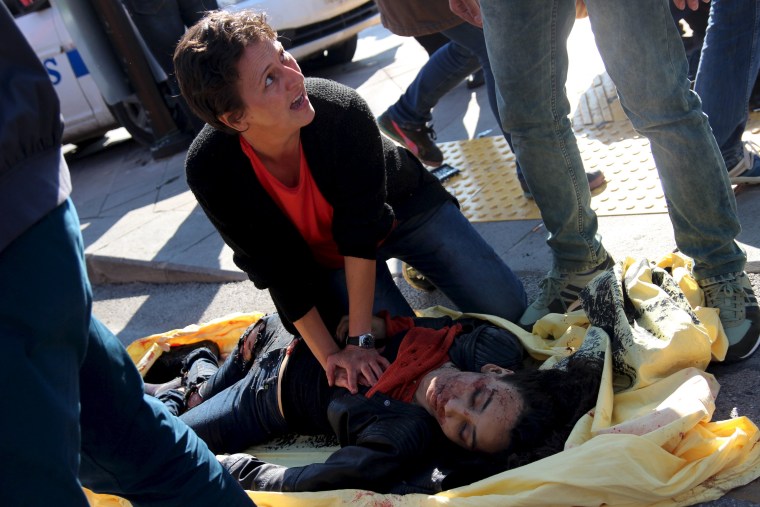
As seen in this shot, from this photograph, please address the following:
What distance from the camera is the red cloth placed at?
2.65 meters

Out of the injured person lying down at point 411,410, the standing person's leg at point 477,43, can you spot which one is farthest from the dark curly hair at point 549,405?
the standing person's leg at point 477,43

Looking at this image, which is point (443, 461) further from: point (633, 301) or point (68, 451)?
point (68, 451)

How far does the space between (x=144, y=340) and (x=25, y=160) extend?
2.21 meters

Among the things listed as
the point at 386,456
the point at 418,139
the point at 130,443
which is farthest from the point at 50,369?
the point at 418,139

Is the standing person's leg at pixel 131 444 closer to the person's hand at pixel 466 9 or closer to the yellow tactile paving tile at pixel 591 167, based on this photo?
the person's hand at pixel 466 9

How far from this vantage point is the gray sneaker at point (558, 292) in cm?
316

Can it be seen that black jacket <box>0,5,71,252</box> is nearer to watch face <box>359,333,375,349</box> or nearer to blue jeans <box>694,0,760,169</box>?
watch face <box>359,333,375,349</box>

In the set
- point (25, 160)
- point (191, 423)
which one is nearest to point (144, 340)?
point (191, 423)

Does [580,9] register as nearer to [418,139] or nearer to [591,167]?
[591,167]

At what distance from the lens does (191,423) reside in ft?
9.72

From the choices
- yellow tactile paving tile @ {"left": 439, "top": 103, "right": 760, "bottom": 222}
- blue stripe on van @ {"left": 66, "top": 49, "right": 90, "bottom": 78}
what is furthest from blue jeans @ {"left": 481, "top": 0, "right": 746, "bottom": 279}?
blue stripe on van @ {"left": 66, "top": 49, "right": 90, "bottom": 78}

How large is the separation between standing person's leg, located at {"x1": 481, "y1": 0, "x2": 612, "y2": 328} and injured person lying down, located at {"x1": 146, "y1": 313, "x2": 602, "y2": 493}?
406 mm

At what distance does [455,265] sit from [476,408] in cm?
96

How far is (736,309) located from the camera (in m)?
2.68
